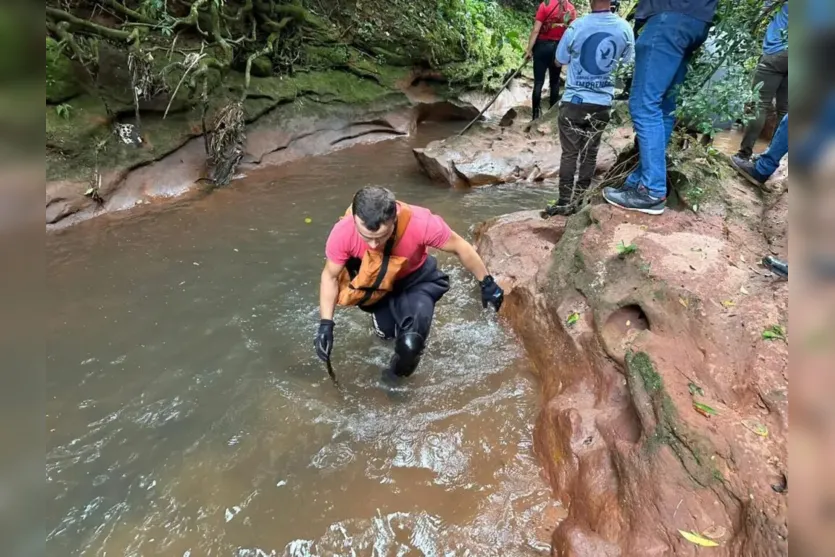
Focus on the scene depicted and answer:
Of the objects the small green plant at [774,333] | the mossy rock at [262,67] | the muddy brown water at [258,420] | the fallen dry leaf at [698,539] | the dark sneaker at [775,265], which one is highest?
the dark sneaker at [775,265]

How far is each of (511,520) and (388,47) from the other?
9960 mm

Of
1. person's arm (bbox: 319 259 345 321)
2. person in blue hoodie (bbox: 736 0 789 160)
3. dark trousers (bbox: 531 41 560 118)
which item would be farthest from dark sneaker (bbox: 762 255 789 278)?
dark trousers (bbox: 531 41 560 118)

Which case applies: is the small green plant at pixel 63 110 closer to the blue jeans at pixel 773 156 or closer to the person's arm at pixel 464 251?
the person's arm at pixel 464 251

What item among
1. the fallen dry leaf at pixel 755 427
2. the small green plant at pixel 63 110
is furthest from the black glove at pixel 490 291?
the small green plant at pixel 63 110

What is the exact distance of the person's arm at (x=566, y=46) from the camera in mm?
5141

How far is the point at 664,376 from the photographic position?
9.17ft

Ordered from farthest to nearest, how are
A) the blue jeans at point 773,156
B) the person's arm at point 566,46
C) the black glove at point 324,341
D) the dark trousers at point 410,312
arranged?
the person's arm at point 566,46
the blue jeans at point 773,156
the dark trousers at point 410,312
the black glove at point 324,341

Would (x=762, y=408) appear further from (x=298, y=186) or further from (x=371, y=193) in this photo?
(x=298, y=186)

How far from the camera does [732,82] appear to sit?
12.6 ft

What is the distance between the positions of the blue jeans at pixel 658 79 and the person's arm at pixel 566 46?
1.20 m

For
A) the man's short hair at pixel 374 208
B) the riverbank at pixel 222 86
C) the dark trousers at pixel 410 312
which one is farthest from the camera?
the riverbank at pixel 222 86

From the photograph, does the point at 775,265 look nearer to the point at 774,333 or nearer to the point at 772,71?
the point at 774,333

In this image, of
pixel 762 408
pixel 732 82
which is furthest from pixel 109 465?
pixel 732 82

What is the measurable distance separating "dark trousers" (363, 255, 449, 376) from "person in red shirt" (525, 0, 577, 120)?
17.4 feet
